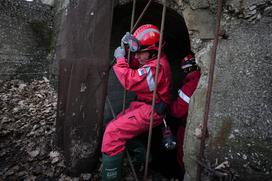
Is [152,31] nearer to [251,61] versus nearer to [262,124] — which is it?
[251,61]

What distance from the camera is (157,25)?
3.69 m

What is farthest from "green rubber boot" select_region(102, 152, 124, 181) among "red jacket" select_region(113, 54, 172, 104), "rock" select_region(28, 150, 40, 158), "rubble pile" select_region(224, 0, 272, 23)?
"rubble pile" select_region(224, 0, 272, 23)

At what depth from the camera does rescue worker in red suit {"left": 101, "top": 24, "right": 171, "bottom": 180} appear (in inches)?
90.2

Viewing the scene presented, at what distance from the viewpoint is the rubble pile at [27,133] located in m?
2.47

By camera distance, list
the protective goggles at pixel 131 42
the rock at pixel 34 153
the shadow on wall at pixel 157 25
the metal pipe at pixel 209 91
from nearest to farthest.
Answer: the metal pipe at pixel 209 91
the protective goggles at pixel 131 42
the rock at pixel 34 153
the shadow on wall at pixel 157 25

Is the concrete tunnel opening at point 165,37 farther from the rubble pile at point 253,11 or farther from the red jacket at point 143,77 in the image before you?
the rubble pile at point 253,11

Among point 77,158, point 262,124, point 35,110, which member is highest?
point 262,124

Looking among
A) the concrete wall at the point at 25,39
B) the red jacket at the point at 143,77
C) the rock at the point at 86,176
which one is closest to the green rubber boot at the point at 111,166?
the rock at the point at 86,176

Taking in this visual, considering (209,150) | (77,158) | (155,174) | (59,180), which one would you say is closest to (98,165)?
(77,158)

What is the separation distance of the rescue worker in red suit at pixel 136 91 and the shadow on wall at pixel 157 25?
2.29 ft

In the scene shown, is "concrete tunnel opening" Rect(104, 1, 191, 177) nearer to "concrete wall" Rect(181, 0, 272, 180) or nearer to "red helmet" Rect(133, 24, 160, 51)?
"red helmet" Rect(133, 24, 160, 51)

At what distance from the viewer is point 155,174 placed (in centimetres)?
291

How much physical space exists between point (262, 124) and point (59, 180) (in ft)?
7.41

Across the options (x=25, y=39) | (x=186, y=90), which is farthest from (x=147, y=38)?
(x=25, y=39)
